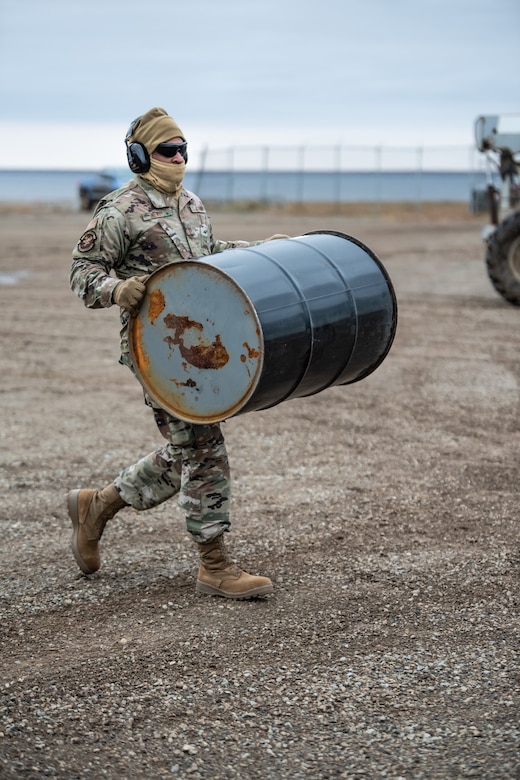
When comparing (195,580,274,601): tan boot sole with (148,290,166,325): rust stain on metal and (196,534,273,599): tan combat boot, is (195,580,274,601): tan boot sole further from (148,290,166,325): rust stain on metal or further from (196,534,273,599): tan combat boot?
(148,290,166,325): rust stain on metal

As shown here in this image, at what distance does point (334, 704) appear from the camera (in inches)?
134

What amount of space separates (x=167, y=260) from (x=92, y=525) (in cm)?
119

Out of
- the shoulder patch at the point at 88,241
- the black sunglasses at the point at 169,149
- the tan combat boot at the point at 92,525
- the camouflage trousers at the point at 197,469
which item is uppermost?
the black sunglasses at the point at 169,149

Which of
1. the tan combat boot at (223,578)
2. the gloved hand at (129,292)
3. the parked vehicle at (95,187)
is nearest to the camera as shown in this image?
the gloved hand at (129,292)

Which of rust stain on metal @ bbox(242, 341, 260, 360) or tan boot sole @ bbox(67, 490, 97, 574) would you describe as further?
tan boot sole @ bbox(67, 490, 97, 574)

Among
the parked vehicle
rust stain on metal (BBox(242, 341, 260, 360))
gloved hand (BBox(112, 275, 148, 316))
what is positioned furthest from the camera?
the parked vehicle

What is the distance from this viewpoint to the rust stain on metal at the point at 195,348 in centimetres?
376

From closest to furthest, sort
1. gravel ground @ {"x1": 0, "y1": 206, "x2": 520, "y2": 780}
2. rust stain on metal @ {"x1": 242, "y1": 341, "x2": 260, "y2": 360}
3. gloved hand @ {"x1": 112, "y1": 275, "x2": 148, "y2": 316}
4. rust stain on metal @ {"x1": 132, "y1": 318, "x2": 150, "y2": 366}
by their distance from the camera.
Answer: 1. gravel ground @ {"x1": 0, "y1": 206, "x2": 520, "y2": 780}
2. rust stain on metal @ {"x1": 242, "y1": 341, "x2": 260, "y2": 360}
3. gloved hand @ {"x1": 112, "y1": 275, "x2": 148, "y2": 316}
4. rust stain on metal @ {"x1": 132, "y1": 318, "x2": 150, "y2": 366}

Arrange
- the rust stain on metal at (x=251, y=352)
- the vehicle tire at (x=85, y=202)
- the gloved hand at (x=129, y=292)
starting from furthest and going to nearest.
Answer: the vehicle tire at (x=85, y=202) → the gloved hand at (x=129, y=292) → the rust stain on metal at (x=251, y=352)

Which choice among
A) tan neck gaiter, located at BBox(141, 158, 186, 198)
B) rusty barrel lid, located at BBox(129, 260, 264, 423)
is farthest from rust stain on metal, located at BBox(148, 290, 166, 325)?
tan neck gaiter, located at BBox(141, 158, 186, 198)

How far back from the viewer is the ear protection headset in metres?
4.13

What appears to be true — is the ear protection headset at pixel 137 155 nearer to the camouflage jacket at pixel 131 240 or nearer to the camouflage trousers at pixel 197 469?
the camouflage jacket at pixel 131 240

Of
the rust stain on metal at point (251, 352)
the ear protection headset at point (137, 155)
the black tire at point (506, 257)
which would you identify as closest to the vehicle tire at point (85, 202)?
the black tire at point (506, 257)

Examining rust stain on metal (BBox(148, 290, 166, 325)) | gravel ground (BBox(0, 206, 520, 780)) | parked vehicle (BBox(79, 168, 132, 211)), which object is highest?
parked vehicle (BBox(79, 168, 132, 211))
